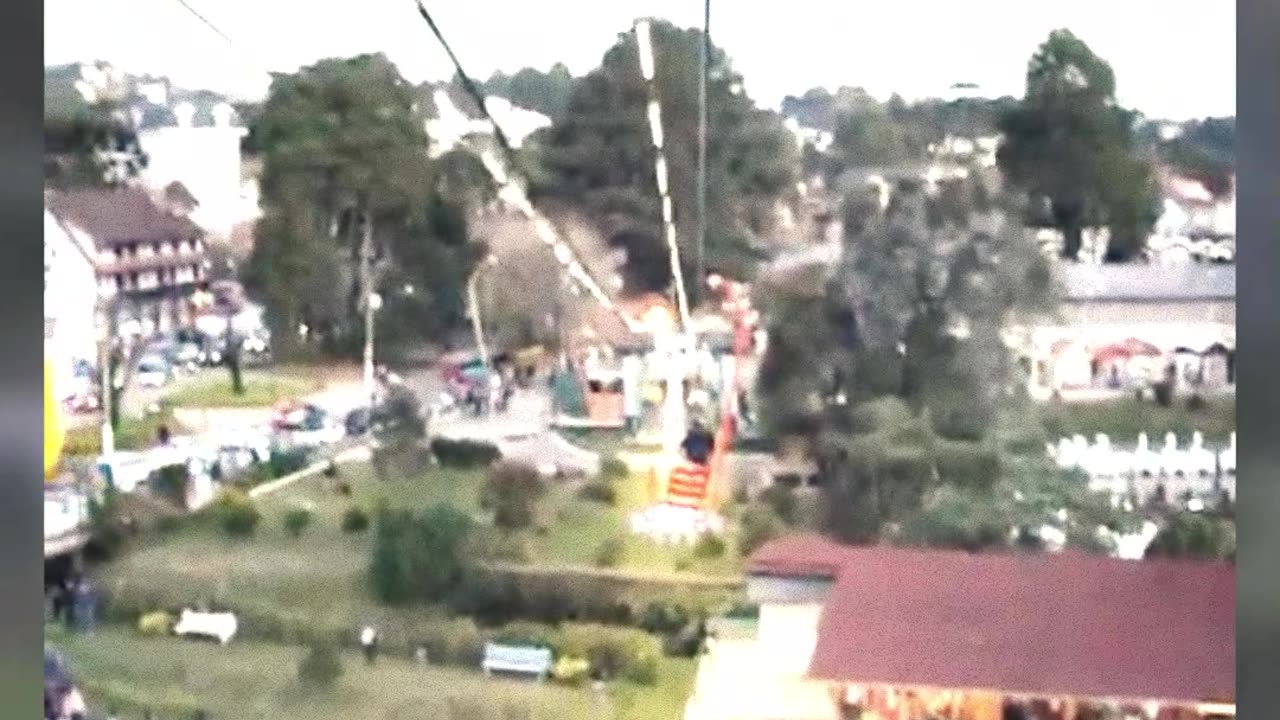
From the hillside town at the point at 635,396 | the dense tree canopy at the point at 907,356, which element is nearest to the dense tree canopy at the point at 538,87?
the hillside town at the point at 635,396

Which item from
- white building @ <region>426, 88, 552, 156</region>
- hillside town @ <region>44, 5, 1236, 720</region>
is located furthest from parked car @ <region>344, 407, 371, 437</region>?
white building @ <region>426, 88, 552, 156</region>

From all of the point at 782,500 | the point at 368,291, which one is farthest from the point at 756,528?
the point at 368,291

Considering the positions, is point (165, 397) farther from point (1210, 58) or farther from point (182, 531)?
point (1210, 58)

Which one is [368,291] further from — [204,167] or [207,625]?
[207,625]

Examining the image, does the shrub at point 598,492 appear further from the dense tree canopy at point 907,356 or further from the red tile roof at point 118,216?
the red tile roof at point 118,216
